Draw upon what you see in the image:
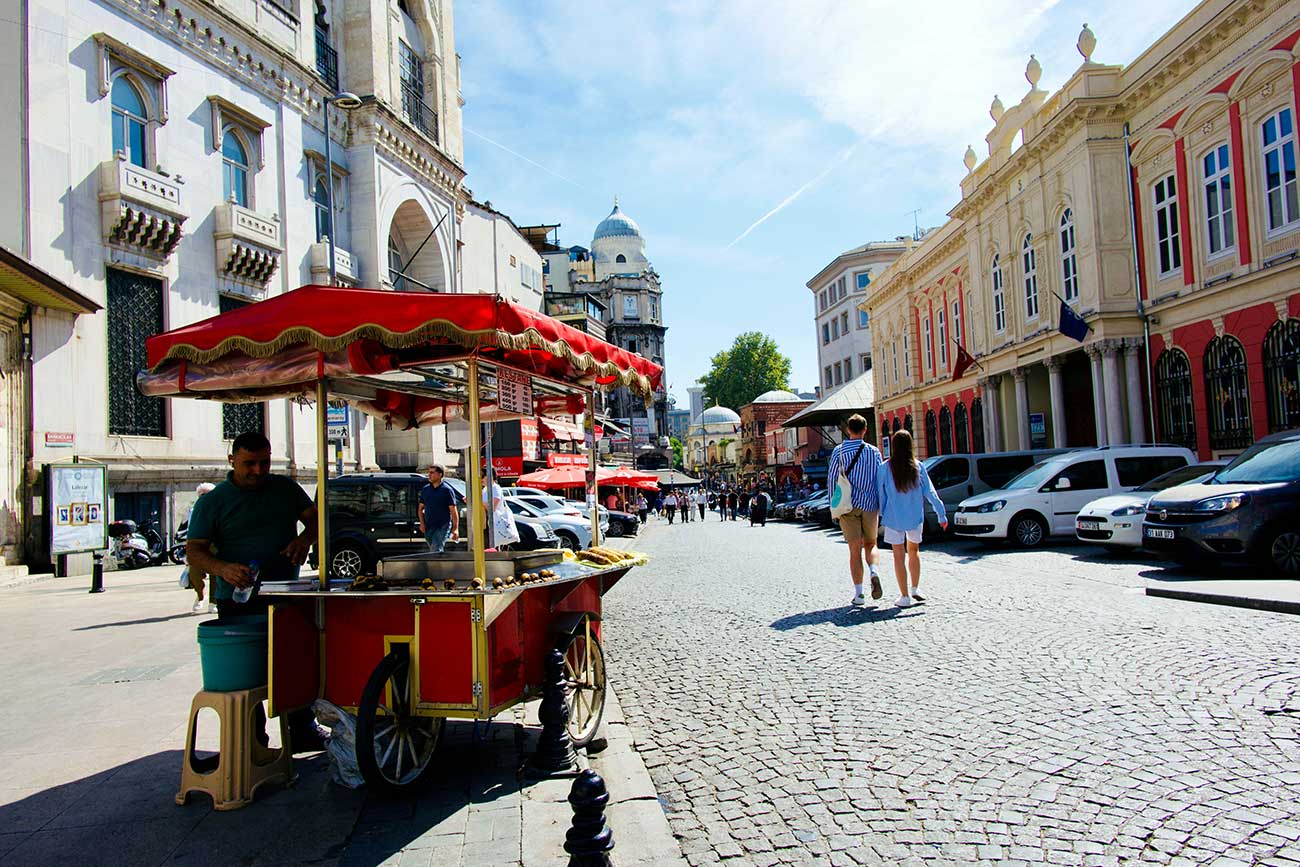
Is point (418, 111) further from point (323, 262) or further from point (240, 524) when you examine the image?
point (240, 524)

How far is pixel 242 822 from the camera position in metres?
4.00

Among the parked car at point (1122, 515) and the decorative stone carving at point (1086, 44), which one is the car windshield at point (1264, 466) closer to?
the parked car at point (1122, 515)

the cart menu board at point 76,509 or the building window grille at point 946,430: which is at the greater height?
the building window grille at point 946,430

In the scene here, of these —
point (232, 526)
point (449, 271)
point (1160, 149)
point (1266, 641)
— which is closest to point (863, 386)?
point (449, 271)

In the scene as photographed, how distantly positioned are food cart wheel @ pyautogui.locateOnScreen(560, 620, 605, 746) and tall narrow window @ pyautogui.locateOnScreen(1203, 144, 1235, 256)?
19.7 m

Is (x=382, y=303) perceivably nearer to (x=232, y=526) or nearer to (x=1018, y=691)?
(x=232, y=526)

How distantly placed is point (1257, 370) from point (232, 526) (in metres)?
20.2

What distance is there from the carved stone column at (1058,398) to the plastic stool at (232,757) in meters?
26.0

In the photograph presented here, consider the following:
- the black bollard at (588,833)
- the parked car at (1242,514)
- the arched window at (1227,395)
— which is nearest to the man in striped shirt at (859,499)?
the parked car at (1242,514)

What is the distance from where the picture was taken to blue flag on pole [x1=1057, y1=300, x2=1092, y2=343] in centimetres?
2230

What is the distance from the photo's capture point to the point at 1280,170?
683 inches

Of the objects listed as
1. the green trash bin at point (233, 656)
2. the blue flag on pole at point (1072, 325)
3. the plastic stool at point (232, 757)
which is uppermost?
the blue flag on pole at point (1072, 325)

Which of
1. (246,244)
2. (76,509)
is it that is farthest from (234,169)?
(76,509)

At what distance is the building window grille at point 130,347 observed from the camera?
1861cm
